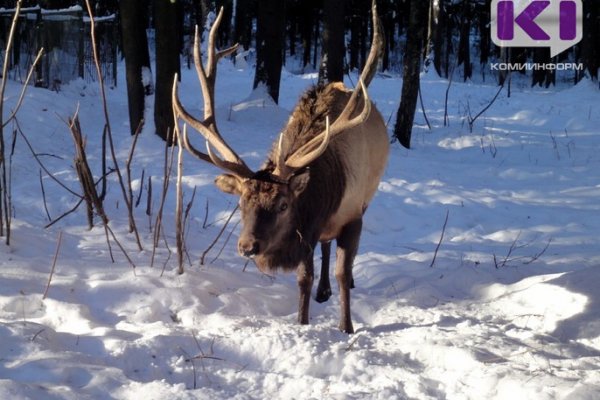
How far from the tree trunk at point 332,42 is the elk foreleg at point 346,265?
7.02 metres

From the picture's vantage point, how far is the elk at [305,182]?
381 cm

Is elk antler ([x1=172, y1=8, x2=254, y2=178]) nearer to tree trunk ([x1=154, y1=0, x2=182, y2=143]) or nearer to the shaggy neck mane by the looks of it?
the shaggy neck mane

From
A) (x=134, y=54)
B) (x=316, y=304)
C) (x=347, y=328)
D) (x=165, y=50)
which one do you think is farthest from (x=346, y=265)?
(x=134, y=54)

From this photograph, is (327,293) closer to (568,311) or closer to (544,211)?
(568,311)

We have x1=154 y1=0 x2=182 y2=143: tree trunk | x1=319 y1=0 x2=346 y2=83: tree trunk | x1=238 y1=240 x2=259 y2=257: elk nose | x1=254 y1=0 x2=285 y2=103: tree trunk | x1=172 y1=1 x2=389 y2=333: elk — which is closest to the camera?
x1=238 y1=240 x2=259 y2=257: elk nose

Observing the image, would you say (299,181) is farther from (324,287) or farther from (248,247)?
(324,287)

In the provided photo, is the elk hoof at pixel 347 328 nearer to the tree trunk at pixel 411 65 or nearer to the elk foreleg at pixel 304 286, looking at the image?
the elk foreleg at pixel 304 286

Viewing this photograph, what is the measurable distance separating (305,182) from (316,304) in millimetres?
1362

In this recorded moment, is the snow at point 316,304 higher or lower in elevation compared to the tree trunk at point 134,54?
lower

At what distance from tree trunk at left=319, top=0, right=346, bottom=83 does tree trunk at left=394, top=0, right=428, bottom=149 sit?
1127mm

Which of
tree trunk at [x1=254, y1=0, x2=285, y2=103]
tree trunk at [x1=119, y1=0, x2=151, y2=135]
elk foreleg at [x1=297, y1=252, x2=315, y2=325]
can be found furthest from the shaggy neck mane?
tree trunk at [x1=254, y1=0, x2=285, y2=103]

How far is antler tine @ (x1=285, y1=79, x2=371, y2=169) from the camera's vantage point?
153 inches

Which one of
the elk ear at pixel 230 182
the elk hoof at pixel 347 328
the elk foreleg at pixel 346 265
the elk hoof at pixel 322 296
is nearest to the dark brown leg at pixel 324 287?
the elk hoof at pixel 322 296

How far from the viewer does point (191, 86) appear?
2044cm
